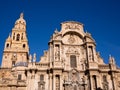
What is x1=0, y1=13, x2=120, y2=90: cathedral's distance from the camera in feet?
103

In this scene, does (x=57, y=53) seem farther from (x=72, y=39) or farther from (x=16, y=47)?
(x=16, y=47)

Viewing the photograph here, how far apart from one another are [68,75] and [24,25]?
28809mm

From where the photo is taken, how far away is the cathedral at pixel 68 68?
103 ft

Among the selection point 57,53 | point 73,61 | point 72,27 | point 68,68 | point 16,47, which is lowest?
point 68,68

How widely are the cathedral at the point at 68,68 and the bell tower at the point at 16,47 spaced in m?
9.95

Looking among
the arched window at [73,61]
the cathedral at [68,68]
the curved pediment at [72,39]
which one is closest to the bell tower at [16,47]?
the cathedral at [68,68]

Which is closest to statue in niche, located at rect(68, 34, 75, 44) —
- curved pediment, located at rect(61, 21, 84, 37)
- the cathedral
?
the cathedral

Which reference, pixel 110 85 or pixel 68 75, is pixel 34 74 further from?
pixel 110 85

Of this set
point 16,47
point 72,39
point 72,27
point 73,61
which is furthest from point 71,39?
point 16,47

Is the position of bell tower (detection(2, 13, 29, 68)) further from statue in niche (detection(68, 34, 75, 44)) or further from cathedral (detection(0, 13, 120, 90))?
statue in niche (detection(68, 34, 75, 44))

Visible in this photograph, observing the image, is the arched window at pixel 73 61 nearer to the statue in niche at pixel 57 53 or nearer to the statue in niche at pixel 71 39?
the statue in niche at pixel 57 53

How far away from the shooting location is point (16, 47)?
51750mm

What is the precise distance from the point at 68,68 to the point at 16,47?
22.0m

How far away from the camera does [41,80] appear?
32.0m
